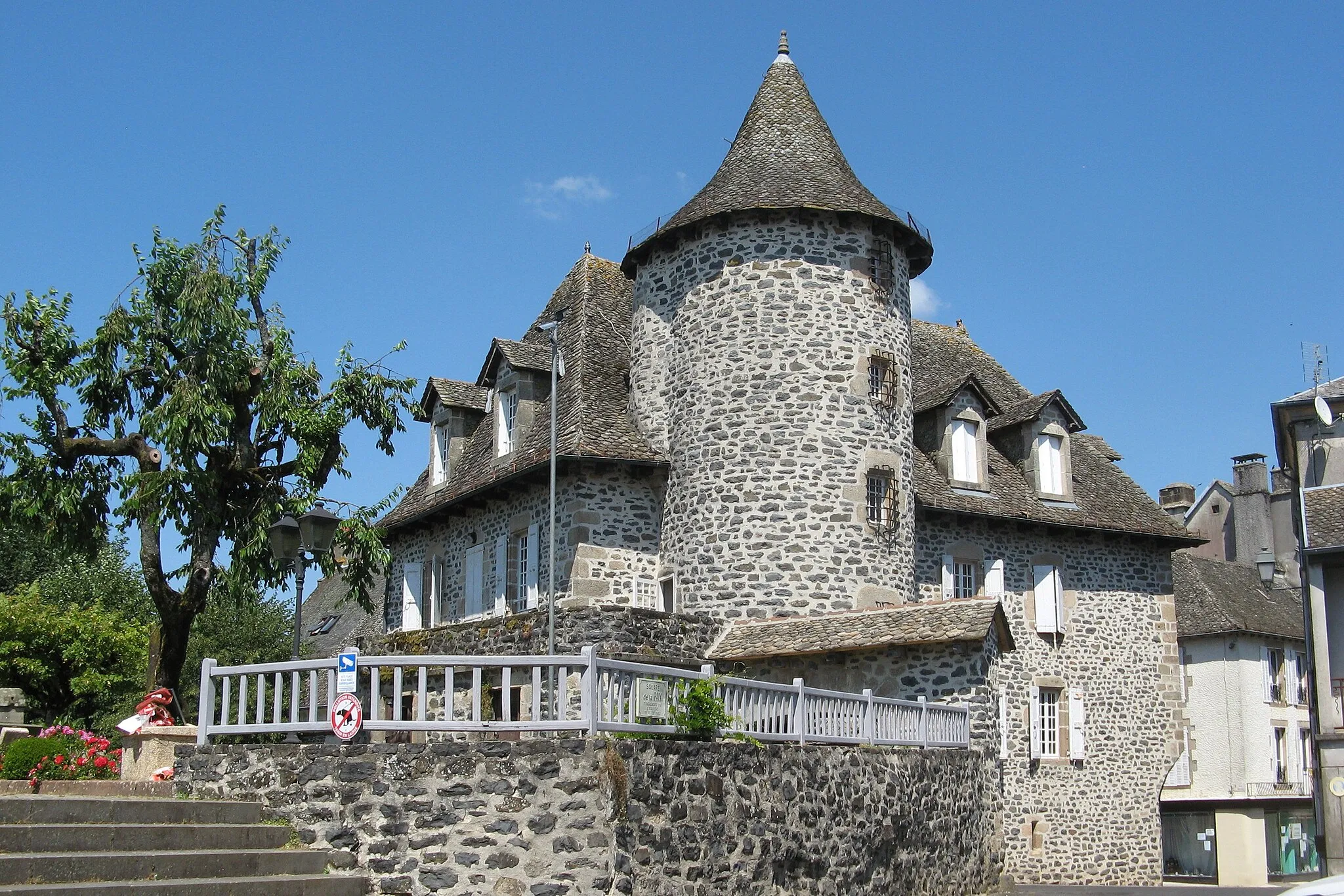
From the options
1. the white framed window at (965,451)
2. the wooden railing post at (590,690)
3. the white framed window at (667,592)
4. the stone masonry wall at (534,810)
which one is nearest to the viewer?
the stone masonry wall at (534,810)

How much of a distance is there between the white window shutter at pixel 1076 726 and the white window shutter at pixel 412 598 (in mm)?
13320

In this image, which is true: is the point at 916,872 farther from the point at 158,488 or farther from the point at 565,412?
the point at 158,488

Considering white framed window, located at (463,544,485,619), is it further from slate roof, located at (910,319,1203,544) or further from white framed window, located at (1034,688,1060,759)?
white framed window, located at (1034,688,1060,759)

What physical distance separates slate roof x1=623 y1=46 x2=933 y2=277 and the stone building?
0.06 m

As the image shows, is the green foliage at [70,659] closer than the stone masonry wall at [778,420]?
No

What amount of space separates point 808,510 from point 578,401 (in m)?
4.79

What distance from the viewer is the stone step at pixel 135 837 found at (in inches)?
425

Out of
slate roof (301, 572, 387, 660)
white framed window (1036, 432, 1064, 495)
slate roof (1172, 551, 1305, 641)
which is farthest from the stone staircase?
slate roof (1172, 551, 1305, 641)

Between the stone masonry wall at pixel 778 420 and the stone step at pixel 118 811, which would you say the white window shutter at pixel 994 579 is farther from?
the stone step at pixel 118 811

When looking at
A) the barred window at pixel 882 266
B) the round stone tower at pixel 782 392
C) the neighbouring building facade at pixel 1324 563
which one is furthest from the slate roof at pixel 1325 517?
the barred window at pixel 882 266

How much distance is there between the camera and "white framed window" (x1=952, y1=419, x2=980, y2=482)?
26859 millimetres

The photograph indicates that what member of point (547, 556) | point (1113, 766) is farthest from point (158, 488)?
point (1113, 766)

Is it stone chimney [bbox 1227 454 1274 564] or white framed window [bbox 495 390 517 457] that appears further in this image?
stone chimney [bbox 1227 454 1274 564]

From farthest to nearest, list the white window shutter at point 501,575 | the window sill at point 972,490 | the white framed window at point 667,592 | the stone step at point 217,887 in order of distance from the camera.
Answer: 1. the window sill at point 972,490
2. the white window shutter at point 501,575
3. the white framed window at point 667,592
4. the stone step at point 217,887
